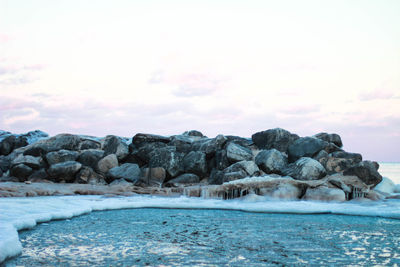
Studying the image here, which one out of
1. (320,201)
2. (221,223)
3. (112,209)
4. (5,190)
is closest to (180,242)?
(221,223)

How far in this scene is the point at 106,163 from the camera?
17.5 m

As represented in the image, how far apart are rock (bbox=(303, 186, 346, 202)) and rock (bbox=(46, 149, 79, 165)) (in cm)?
1048

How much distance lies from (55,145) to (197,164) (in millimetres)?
7342

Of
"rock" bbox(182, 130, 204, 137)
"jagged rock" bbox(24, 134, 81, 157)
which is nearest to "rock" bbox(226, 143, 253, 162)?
"rock" bbox(182, 130, 204, 137)

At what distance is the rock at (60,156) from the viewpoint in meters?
18.0

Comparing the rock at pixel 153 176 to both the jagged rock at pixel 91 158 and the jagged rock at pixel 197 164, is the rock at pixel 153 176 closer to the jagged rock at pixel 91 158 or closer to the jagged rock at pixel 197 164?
the jagged rock at pixel 197 164

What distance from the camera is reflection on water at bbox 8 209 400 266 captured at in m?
5.20

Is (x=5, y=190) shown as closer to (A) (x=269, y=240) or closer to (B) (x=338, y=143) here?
(A) (x=269, y=240)

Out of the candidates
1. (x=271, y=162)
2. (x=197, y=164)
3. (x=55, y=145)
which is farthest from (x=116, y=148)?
(x=271, y=162)

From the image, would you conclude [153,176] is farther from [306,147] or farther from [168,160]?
[306,147]

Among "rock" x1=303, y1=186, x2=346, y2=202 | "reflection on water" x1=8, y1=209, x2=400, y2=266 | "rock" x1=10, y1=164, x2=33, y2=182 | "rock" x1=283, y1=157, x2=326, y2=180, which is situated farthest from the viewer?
"rock" x1=10, y1=164, x2=33, y2=182

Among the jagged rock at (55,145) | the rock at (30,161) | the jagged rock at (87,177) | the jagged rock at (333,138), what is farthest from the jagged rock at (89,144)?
the jagged rock at (333,138)

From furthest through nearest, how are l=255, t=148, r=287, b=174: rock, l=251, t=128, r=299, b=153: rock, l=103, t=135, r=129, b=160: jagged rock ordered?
l=103, t=135, r=129, b=160: jagged rock → l=251, t=128, r=299, b=153: rock → l=255, t=148, r=287, b=174: rock

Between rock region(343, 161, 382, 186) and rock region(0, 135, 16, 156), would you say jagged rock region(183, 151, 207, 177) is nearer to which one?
rock region(343, 161, 382, 186)
